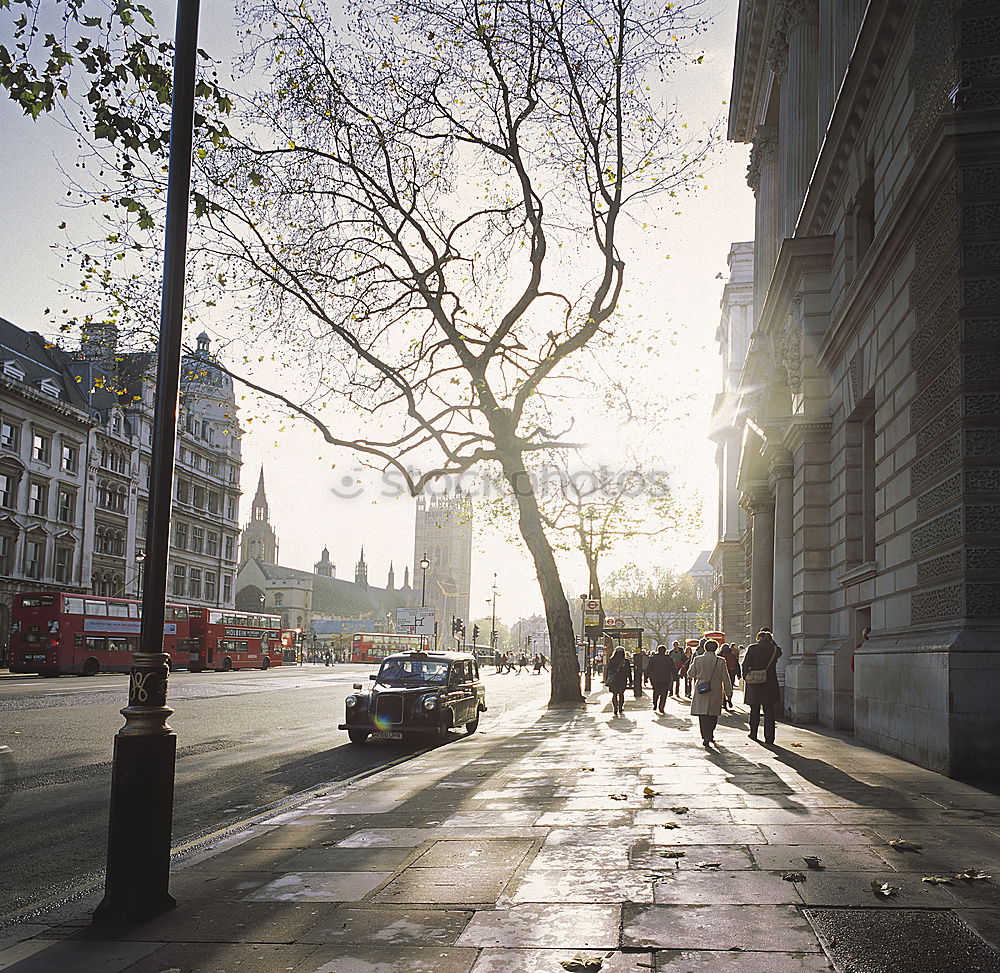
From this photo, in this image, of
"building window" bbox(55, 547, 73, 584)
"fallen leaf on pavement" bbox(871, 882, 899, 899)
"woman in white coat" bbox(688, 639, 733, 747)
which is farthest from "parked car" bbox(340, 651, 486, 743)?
"building window" bbox(55, 547, 73, 584)

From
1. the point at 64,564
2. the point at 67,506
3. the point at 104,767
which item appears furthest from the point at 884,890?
the point at 67,506

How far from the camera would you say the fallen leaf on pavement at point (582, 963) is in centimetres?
435

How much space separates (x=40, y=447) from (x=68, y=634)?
18.4 meters

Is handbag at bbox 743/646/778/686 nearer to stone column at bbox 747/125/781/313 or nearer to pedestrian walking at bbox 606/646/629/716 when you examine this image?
pedestrian walking at bbox 606/646/629/716

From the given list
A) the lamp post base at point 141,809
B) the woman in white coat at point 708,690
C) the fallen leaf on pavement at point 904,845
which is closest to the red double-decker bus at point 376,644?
the woman in white coat at point 708,690

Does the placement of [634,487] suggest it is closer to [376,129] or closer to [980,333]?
[376,129]

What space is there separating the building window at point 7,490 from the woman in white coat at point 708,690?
47.8 metres

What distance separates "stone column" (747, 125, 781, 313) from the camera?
28163mm

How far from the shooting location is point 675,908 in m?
5.31

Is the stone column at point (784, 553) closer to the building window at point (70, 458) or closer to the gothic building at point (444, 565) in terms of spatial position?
the building window at point (70, 458)

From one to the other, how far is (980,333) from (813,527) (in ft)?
27.5

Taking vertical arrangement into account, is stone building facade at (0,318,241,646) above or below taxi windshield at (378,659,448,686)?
above

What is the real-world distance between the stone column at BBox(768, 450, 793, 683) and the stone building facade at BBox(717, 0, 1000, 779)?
0.05 meters

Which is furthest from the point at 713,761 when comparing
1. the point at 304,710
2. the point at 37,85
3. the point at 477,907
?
the point at 304,710
